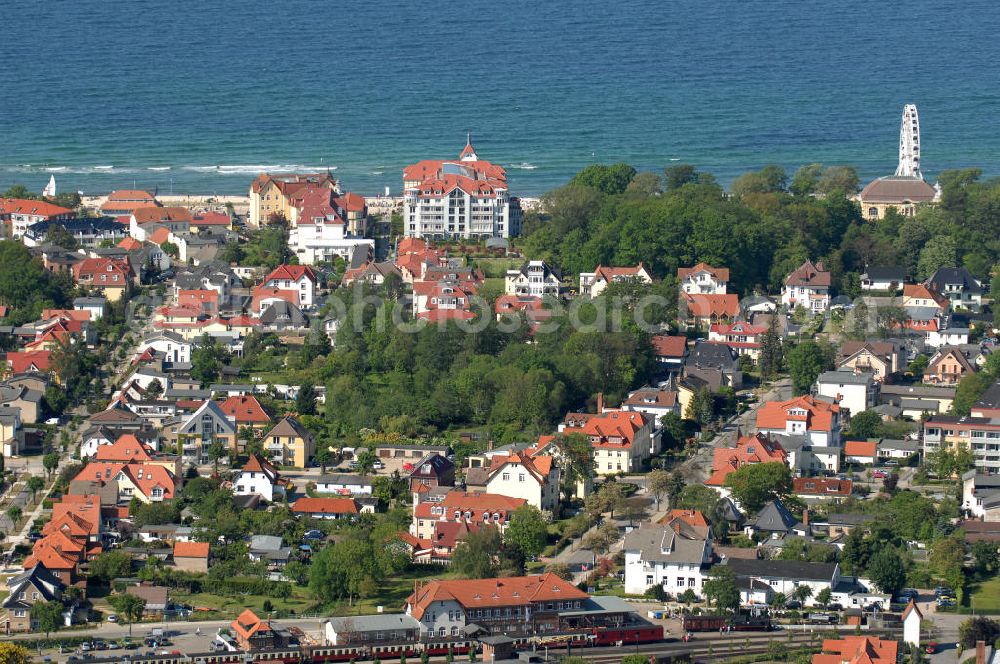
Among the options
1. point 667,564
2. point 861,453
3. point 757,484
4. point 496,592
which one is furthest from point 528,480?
point 861,453

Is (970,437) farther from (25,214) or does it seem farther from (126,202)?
(126,202)

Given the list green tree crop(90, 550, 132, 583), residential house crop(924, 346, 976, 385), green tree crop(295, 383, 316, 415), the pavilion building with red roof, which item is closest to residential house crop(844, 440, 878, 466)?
residential house crop(924, 346, 976, 385)

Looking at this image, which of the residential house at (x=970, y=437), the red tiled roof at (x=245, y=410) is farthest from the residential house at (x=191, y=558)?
the residential house at (x=970, y=437)

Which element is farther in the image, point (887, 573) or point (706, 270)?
point (706, 270)

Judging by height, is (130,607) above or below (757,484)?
below

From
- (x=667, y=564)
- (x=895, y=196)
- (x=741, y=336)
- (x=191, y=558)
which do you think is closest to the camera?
(x=667, y=564)

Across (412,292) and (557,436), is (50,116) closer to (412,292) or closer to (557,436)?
(412,292)

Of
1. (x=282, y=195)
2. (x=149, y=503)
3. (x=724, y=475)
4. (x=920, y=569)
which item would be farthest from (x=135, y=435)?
(x=282, y=195)
